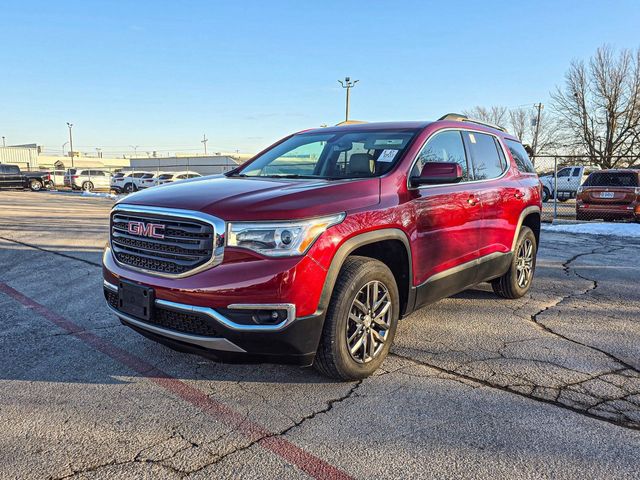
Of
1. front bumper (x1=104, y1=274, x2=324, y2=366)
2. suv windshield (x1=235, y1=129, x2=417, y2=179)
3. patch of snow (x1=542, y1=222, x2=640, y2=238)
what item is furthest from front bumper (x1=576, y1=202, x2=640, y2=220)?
front bumper (x1=104, y1=274, x2=324, y2=366)

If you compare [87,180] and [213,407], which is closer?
[213,407]

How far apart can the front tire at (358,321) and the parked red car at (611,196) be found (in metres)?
12.3

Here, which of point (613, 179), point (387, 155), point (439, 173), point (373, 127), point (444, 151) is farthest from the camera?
point (613, 179)

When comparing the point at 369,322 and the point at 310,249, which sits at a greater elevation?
the point at 310,249

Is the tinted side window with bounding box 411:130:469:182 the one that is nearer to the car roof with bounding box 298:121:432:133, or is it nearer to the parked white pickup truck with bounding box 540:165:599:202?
the car roof with bounding box 298:121:432:133

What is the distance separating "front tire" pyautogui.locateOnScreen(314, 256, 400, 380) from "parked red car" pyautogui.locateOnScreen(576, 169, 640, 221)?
40.4ft

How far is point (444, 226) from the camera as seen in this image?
4.11 metres

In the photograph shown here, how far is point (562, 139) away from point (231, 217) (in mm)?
40409

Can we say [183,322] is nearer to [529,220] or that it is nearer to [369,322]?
[369,322]

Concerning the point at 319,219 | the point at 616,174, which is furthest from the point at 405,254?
the point at 616,174

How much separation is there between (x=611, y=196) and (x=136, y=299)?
13821mm

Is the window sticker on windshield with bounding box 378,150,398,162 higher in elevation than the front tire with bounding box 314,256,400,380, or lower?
higher

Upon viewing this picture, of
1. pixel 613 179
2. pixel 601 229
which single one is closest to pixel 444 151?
pixel 601 229

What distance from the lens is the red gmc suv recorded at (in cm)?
293
